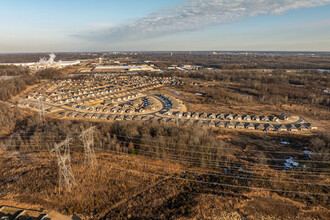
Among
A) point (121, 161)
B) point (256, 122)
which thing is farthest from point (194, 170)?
point (256, 122)

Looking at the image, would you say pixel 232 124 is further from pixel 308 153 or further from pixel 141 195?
pixel 141 195

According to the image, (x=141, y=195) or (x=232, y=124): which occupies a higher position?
(x=232, y=124)

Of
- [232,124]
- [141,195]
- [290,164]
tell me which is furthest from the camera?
[232,124]

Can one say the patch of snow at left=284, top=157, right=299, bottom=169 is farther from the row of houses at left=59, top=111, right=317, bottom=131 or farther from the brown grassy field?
the row of houses at left=59, top=111, right=317, bottom=131

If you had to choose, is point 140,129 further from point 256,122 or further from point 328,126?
point 328,126

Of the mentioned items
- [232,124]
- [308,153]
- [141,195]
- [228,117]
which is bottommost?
[141,195]

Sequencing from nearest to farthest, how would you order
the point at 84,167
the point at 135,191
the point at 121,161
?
the point at 135,191 < the point at 84,167 < the point at 121,161

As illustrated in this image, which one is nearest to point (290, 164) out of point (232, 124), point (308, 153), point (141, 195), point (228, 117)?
point (308, 153)

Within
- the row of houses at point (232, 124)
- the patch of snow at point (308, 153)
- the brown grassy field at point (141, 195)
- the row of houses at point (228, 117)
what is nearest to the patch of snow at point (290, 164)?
the patch of snow at point (308, 153)

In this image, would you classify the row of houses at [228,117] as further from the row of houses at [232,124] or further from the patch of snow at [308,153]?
the patch of snow at [308,153]

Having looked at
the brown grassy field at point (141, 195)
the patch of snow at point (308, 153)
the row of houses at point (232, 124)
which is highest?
the row of houses at point (232, 124)

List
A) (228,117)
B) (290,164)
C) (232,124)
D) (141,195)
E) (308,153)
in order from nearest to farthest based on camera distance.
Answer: (141,195), (290,164), (308,153), (232,124), (228,117)
